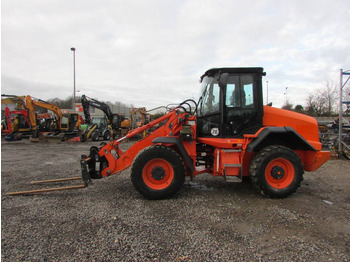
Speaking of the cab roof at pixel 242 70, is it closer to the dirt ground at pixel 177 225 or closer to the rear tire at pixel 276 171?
the rear tire at pixel 276 171

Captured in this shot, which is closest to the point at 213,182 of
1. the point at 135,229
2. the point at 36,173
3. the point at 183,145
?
the point at 183,145

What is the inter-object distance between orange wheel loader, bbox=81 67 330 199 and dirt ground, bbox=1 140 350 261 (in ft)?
1.36

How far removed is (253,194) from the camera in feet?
15.2

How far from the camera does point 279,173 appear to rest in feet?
14.2

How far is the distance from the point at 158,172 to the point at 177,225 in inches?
47.7

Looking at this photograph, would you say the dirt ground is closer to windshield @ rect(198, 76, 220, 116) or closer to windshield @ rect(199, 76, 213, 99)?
windshield @ rect(198, 76, 220, 116)

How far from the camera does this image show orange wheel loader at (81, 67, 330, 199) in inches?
166

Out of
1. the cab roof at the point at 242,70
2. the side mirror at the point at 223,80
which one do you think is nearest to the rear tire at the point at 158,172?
the side mirror at the point at 223,80

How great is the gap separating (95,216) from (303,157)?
14.1ft

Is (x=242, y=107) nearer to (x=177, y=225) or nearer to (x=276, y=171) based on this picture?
(x=276, y=171)

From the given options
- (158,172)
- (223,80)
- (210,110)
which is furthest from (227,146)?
(158,172)

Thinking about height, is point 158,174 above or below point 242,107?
below

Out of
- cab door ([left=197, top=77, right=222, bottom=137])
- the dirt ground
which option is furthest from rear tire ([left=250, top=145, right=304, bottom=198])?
cab door ([left=197, top=77, right=222, bottom=137])

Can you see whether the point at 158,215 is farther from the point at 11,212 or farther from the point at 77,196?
the point at 11,212
